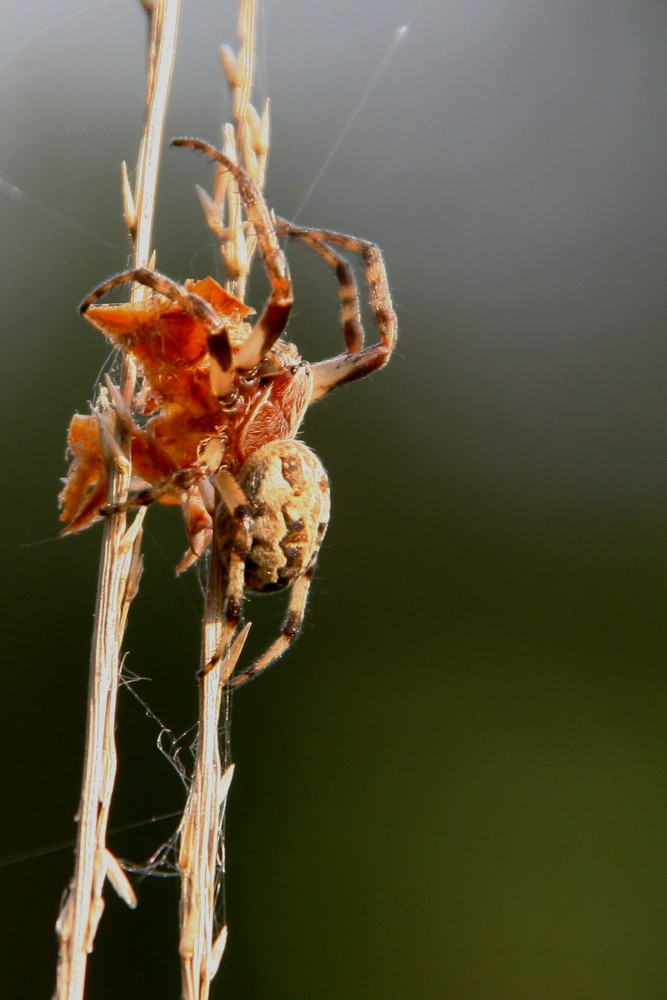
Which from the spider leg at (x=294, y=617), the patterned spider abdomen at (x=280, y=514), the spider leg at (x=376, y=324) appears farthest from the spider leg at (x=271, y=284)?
the spider leg at (x=294, y=617)

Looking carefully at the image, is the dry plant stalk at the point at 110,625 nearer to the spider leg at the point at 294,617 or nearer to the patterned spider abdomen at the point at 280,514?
the patterned spider abdomen at the point at 280,514

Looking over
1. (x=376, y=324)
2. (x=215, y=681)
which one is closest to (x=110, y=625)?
(x=215, y=681)

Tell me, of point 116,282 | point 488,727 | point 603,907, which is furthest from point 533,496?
point 116,282

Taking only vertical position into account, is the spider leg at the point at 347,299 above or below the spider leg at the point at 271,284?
above

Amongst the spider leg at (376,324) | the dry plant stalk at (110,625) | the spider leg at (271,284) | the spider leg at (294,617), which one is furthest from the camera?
the spider leg at (376,324)

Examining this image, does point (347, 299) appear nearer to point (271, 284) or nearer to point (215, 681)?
point (271, 284)

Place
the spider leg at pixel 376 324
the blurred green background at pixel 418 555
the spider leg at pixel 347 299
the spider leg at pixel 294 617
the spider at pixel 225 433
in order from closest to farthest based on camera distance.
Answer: the spider at pixel 225 433, the spider leg at pixel 294 617, the spider leg at pixel 376 324, the spider leg at pixel 347 299, the blurred green background at pixel 418 555

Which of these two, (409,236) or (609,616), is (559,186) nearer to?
(409,236)
